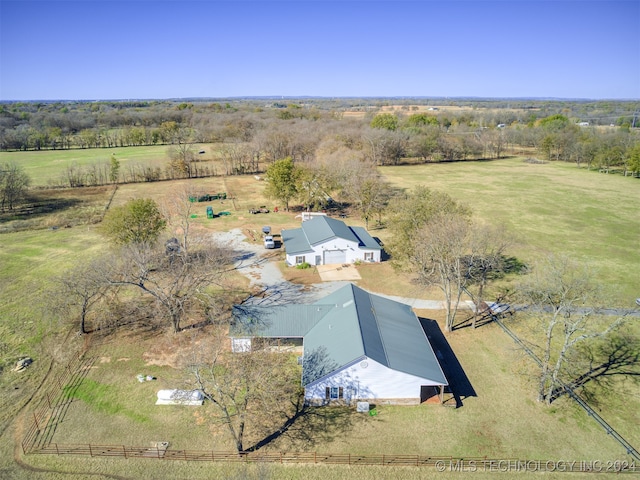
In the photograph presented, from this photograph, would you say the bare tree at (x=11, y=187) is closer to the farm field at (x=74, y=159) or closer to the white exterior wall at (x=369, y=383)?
the farm field at (x=74, y=159)

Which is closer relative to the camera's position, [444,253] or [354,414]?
[354,414]

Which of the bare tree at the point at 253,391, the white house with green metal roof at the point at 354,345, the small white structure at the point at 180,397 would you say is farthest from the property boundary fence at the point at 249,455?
the white house with green metal roof at the point at 354,345

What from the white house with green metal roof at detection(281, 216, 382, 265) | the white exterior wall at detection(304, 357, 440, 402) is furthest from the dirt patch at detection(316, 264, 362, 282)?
the white exterior wall at detection(304, 357, 440, 402)

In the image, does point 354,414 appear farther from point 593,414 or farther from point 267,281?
point 267,281

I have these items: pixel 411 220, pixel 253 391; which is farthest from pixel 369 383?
pixel 411 220

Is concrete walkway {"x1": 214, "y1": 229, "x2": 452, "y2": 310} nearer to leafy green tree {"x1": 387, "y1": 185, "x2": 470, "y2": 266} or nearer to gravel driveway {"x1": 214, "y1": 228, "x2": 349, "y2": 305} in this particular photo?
gravel driveway {"x1": 214, "y1": 228, "x2": 349, "y2": 305}

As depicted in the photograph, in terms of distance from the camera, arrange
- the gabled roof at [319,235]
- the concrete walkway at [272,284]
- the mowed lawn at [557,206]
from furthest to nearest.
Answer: the mowed lawn at [557,206]
the gabled roof at [319,235]
the concrete walkway at [272,284]

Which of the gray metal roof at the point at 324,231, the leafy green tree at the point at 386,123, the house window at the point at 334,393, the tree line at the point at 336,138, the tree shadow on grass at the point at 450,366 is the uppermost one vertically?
the leafy green tree at the point at 386,123
